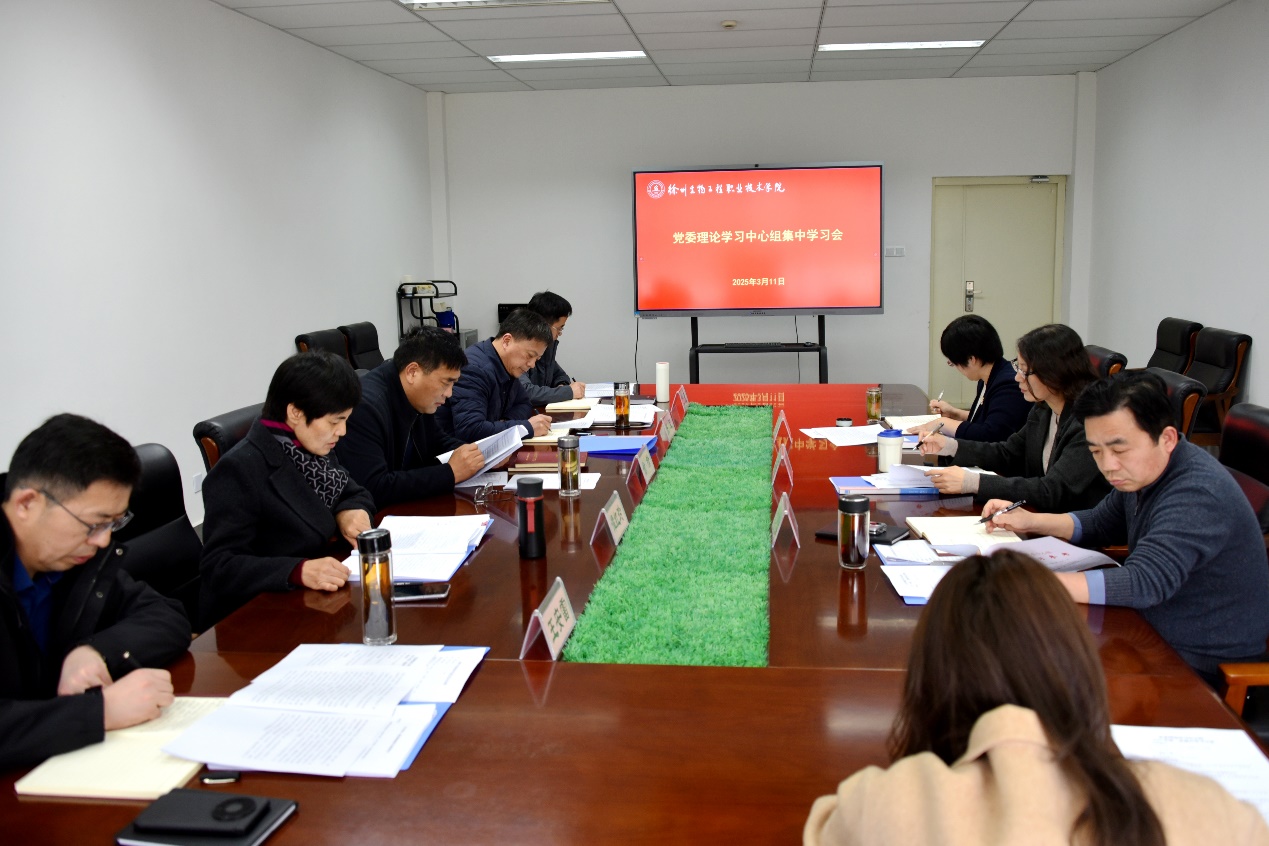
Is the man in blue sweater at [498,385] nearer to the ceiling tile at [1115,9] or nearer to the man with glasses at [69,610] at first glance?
the man with glasses at [69,610]

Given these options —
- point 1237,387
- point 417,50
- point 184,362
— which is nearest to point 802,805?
point 184,362

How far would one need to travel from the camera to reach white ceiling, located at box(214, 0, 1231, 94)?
17.0ft

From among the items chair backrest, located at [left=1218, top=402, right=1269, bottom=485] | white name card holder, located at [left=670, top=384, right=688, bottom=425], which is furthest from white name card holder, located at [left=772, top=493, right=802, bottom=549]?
white name card holder, located at [left=670, top=384, right=688, bottom=425]

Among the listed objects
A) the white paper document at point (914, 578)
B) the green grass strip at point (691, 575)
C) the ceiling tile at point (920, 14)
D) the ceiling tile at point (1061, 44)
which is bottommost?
the green grass strip at point (691, 575)

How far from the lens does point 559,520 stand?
2.56 metres

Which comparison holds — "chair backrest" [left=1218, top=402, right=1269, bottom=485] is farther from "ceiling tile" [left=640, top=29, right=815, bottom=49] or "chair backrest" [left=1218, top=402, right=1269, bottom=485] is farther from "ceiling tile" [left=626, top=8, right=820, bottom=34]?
"ceiling tile" [left=640, top=29, right=815, bottom=49]

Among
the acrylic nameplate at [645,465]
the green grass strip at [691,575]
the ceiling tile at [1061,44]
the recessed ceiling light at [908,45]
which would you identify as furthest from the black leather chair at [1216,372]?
the acrylic nameplate at [645,465]

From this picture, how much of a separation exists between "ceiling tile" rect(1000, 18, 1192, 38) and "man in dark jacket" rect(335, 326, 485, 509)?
14.3 feet

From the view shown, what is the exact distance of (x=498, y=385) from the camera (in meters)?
4.12

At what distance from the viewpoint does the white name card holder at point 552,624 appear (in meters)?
1.68

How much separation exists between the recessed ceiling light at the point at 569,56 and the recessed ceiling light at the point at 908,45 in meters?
1.21

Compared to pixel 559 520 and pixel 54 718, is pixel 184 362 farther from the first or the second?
pixel 54 718

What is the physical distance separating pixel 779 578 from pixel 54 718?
4.37ft

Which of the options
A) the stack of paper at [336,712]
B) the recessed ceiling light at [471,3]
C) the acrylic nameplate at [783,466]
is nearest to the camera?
the stack of paper at [336,712]
